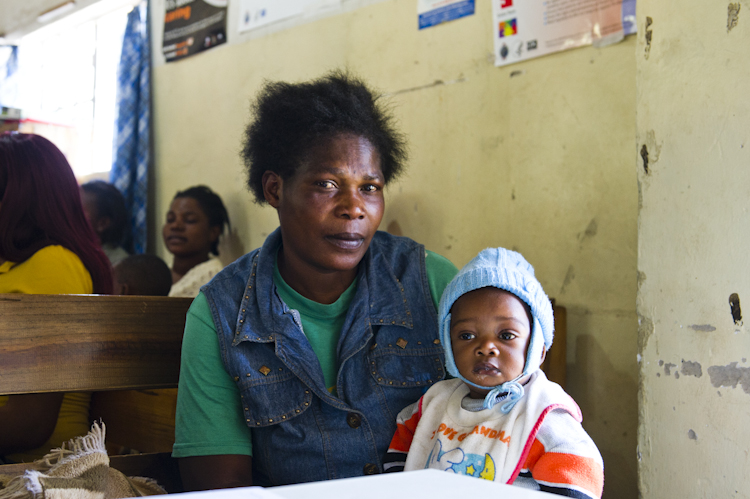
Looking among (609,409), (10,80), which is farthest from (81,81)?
(609,409)

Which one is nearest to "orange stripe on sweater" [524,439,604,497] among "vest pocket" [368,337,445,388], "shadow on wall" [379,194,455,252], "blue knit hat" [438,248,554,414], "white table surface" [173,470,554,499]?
"blue knit hat" [438,248,554,414]

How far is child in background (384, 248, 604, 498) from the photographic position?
1144 mm

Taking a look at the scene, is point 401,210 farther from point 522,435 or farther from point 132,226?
point 132,226

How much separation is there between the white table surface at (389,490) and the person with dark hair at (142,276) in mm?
2822

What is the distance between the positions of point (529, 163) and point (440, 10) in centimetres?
75

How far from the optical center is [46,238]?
1826mm

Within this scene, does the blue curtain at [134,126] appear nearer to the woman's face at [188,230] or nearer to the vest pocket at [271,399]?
the woman's face at [188,230]

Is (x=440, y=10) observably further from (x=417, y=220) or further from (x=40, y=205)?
(x=40, y=205)

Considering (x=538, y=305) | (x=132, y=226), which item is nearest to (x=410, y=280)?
(x=538, y=305)

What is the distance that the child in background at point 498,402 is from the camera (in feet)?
3.75

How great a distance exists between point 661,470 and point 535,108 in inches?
50.7

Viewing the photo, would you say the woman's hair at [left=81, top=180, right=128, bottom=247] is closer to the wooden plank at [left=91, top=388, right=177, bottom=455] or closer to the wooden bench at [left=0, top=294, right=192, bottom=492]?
the wooden plank at [left=91, top=388, right=177, bottom=455]

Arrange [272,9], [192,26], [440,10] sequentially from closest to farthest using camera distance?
[440,10] → [272,9] → [192,26]

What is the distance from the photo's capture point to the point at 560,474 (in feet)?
3.55
